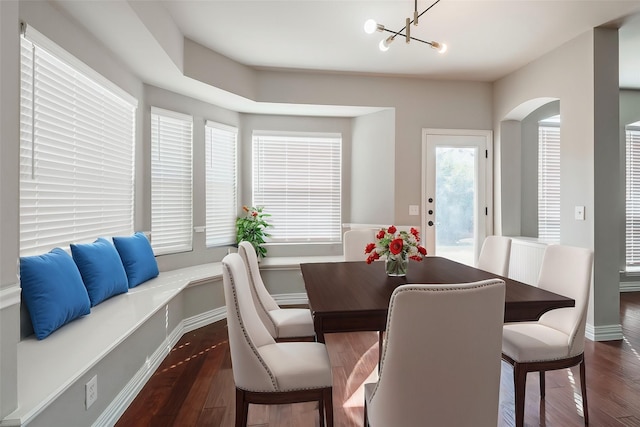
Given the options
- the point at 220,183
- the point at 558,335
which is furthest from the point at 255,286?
the point at 220,183

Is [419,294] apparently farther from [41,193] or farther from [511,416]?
[41,193]

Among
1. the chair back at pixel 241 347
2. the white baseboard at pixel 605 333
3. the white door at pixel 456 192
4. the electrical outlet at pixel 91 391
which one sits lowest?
the white baseboard at pixel 605 333

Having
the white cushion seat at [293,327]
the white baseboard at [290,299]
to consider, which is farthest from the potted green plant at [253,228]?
the white cushion seat at [293,327]

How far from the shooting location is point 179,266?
397 centimetres

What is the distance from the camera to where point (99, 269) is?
247cm

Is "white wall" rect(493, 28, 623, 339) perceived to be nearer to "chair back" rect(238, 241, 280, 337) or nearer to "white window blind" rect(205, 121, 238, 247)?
"chair back" rect(238, 241, 280, 337)

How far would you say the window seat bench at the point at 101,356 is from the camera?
1.47 meters

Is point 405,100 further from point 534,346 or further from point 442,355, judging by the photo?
point 442,355

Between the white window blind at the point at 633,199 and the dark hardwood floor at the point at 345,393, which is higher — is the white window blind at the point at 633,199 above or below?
above

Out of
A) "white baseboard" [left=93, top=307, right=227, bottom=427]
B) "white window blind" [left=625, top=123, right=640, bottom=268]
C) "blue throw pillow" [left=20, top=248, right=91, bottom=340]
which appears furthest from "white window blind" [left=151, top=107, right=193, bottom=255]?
"white window blind" [left=625, top=123, right=640, bottom=268]

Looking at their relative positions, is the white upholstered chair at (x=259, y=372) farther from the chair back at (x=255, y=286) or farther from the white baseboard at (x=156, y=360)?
the white baseboard at (x=156, y=360)

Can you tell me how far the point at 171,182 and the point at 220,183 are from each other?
0.73 meters

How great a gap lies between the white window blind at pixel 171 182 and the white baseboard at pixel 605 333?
428 cm

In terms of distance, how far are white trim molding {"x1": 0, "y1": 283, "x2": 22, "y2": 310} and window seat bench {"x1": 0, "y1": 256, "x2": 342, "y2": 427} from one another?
1.32ft
